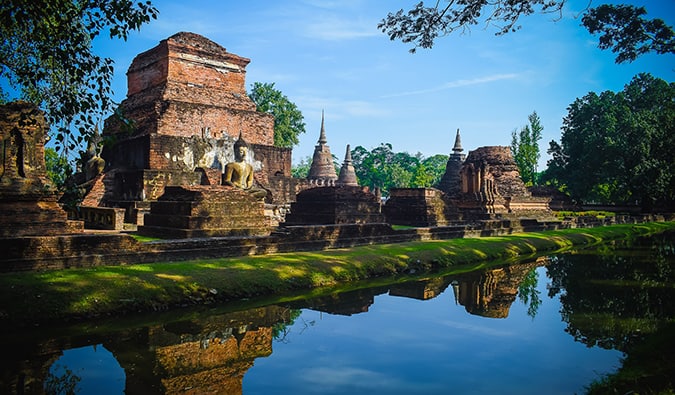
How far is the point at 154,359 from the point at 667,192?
126 feet

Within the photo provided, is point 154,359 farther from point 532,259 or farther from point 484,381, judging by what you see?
point 532,259

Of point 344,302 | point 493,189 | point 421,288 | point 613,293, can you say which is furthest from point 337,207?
point 493,189

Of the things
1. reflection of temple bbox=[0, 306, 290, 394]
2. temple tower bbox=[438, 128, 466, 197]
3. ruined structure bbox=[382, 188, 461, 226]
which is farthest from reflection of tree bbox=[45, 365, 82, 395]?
temple tower bbox=[438, 128, 466, 197]

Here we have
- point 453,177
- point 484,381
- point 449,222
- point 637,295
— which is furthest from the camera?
point 453,177

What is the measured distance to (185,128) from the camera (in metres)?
20.5

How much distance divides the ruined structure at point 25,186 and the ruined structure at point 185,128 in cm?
556

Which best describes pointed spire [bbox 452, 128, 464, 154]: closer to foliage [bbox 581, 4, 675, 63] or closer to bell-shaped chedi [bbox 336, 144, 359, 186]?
bell-shaped chedi [bbox 336, 144, 359, 186]

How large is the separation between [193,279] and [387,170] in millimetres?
64522

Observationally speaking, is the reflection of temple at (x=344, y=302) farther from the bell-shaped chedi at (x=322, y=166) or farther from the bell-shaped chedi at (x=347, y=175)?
the bell-shaped chedi at (x=347, y=175)

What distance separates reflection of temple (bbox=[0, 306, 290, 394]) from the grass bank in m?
0.76

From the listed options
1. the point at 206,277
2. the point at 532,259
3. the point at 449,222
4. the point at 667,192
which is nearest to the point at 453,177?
the point at 667,192

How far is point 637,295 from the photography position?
9.30 meters

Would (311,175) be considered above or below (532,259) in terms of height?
above

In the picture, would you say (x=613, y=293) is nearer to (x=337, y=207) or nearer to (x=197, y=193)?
(x=337, y=207)
